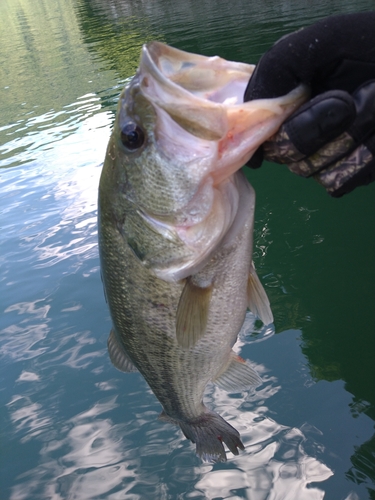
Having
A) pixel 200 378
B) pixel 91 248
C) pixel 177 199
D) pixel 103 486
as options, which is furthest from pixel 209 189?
pixel 91 248

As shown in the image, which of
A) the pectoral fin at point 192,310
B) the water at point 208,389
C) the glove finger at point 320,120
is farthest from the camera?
the water at point 208,389

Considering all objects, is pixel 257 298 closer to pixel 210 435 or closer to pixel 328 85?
pixel 210 435

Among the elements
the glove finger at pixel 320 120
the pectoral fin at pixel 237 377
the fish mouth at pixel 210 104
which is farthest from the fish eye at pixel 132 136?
the pectoral fin at pixel 237 377

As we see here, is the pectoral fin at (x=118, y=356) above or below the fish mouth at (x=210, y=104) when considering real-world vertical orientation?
below

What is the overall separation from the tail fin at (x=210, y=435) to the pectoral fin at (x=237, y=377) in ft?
0.71

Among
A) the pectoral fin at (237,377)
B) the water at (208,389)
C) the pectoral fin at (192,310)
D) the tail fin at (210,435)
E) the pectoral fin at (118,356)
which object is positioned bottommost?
the water at (208,389)

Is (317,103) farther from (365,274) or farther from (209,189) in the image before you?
(365,274)

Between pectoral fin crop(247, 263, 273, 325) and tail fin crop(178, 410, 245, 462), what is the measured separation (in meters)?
0.76

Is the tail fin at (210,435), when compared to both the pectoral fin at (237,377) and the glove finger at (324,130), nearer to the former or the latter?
the pectoral fin at (237,377)

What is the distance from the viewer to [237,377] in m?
2.97

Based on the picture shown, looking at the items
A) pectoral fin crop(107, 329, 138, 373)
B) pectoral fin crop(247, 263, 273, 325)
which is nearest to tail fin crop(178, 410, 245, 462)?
pectoral fin crop(107, 329, 138, 373)

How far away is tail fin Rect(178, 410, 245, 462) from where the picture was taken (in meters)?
2.97

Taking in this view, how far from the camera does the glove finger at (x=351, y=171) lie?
80.6 inches

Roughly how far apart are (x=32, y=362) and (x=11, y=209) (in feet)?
12.0
